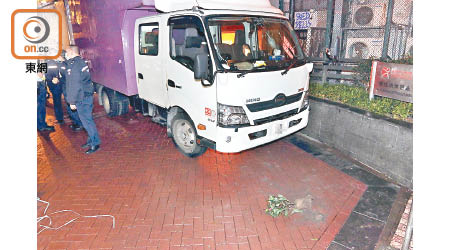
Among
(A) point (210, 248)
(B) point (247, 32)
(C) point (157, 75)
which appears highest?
(B) point (247, 32)

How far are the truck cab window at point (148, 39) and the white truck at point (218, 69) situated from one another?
0.06ft

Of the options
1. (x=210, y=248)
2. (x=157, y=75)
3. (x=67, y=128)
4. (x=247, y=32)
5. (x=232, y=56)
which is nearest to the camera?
(x=210, y=248)

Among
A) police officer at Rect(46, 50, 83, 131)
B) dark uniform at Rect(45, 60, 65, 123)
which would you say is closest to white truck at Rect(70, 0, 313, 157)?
police officer at Rect(46, 50, 83, 131)

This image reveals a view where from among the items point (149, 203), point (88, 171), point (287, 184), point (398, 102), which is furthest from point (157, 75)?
point (398, 102)

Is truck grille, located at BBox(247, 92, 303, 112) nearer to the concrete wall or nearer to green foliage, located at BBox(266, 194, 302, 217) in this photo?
the concrete wall

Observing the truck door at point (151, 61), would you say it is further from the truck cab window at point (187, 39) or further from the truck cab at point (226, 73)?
the truck cab window at point (187, 39)

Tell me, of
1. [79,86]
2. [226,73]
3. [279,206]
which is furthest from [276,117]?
[79,86]

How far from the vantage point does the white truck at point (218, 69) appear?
4.32 meters

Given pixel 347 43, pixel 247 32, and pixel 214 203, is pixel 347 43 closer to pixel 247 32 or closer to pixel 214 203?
pixel 247 32

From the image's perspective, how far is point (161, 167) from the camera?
534 cm

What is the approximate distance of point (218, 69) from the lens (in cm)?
420

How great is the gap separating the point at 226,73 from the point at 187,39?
1.06 m

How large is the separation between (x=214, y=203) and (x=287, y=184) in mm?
1267

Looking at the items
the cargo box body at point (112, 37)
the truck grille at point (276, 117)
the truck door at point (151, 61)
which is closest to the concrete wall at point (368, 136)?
the truck grille at point (276, 117)
